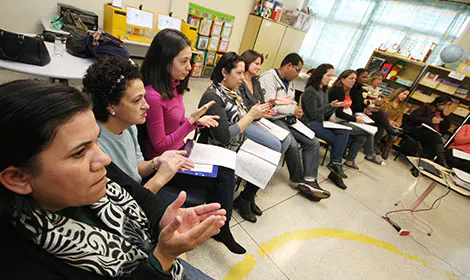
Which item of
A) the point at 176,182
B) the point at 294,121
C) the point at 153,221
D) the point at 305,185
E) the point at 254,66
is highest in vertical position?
the point at 254,66

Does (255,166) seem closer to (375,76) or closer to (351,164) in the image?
(351,164)

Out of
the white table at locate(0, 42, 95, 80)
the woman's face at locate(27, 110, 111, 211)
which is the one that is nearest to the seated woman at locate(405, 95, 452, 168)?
the woman's face at locate(27, 110, 111, 211)

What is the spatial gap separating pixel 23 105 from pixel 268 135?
180 cm

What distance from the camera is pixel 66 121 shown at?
1.65 feet

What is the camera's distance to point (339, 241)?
6.27ft

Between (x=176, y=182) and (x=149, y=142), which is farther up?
(x=149, y=142)

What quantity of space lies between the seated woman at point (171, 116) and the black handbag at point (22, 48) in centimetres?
84

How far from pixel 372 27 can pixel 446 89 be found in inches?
92.1

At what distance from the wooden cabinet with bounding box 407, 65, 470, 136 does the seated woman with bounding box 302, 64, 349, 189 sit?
2.74 meters

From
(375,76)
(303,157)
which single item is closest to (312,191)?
(303,157)

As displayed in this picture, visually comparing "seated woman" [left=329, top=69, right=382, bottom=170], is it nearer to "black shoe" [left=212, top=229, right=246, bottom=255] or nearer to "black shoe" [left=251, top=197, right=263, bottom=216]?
"black shoe" [left=251, top=197, right=263, bottom=216]

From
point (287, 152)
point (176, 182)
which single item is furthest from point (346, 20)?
point (176, 182)

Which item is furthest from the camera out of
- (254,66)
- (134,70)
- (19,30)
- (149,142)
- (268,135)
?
(19,30)

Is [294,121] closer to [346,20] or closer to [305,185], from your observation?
[305,185]
